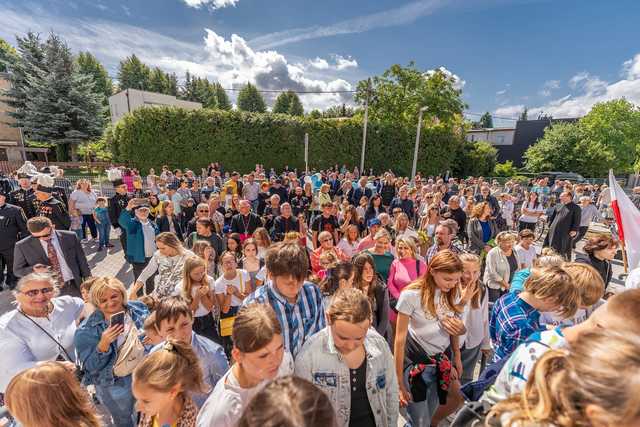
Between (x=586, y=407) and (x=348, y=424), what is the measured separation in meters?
1.41

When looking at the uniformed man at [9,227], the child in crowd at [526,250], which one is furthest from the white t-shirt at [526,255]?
the uniformed man at [9,227]

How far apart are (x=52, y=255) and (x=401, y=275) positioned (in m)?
4.62

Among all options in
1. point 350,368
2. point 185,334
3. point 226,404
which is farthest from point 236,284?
point 226,404

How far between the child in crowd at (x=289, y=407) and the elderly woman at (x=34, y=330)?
1.94 metres

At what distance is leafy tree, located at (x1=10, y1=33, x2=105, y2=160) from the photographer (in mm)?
23438

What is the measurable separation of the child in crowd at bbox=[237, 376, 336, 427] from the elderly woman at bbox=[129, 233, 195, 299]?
9.81 feet

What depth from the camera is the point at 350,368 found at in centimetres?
197

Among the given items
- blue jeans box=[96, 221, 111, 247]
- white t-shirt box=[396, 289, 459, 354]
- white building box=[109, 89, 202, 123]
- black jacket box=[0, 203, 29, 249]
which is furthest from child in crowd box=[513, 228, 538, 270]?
white building box=[109, 89, 202, 123]

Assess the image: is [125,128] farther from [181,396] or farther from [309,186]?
[181,396]

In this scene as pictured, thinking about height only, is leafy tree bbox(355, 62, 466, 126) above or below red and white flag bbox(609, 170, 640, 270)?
above

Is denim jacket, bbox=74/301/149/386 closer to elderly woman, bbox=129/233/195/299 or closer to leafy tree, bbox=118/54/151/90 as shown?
elderly woman, bbox=129/233/195/299

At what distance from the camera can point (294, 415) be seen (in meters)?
1.10

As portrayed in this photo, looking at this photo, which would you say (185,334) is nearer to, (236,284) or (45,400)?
(45,400)

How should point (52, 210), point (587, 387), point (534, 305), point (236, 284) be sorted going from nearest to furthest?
point (587, 387) → point (534, 305) → point (236, 284) → point (52, 210)
